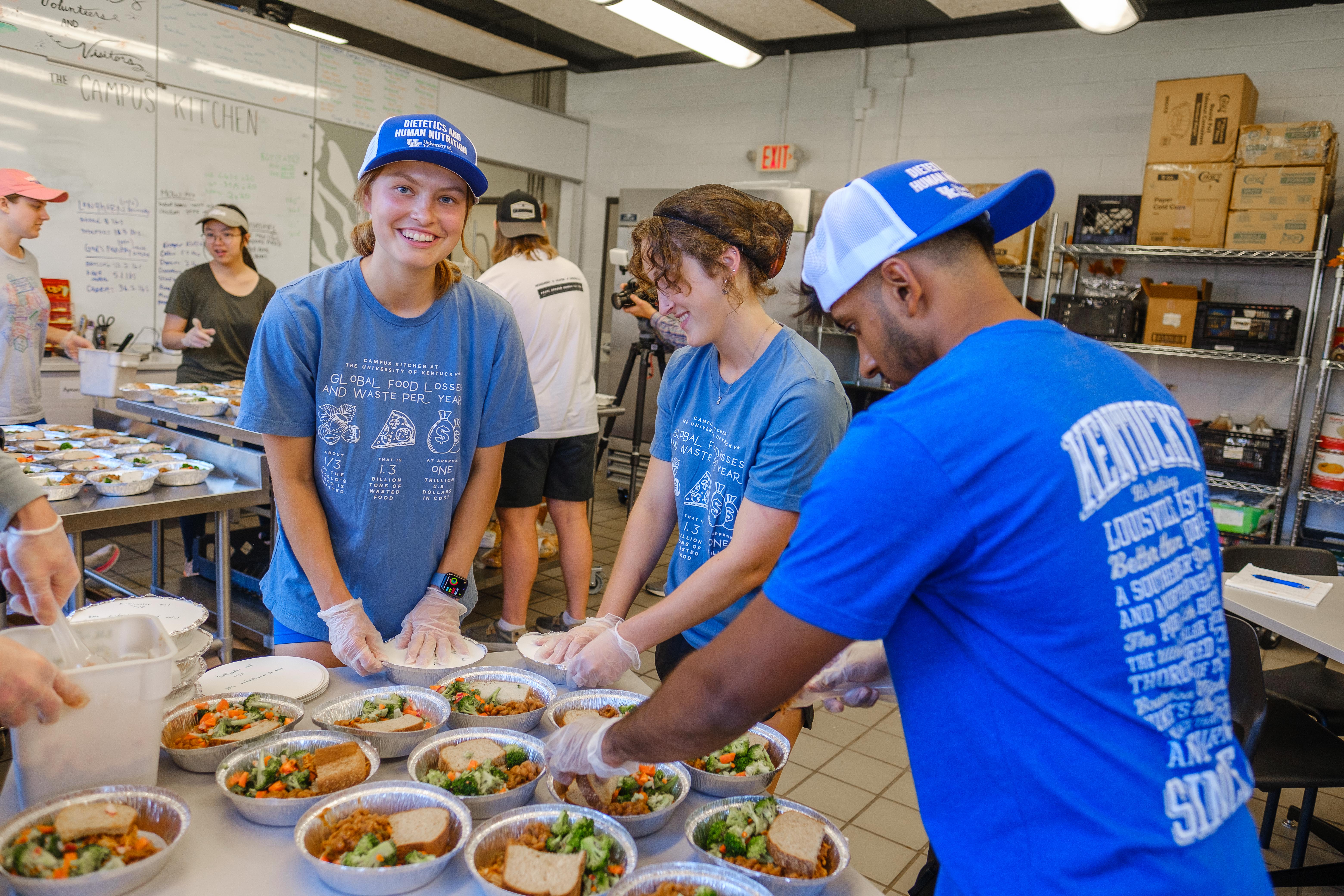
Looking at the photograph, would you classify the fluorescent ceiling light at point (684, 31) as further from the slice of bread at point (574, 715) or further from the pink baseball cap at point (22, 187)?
the slice of bread at point (574, 715)

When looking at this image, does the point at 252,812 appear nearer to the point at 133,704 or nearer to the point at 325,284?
the point at 133,704

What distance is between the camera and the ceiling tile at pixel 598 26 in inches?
221

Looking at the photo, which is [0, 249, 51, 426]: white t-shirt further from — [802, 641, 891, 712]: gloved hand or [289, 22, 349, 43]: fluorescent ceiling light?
[802, 641, 891, 712]: gloved hand

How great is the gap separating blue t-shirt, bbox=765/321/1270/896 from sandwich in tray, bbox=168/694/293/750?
2.90 ft

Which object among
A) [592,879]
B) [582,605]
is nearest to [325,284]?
[592,879]

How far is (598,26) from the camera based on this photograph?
19.6ft

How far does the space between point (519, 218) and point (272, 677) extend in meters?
2.48

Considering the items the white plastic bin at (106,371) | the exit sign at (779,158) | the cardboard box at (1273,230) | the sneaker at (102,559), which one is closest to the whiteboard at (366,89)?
the exit sign at (779,158)

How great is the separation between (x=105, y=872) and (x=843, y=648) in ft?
2.66

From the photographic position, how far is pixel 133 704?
1.06 meters

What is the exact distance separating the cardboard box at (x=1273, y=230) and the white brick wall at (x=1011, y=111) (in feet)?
1.82

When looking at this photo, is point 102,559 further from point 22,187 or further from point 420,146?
point 420,146

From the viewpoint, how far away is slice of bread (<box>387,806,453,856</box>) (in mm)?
1039

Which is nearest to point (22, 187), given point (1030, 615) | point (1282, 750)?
point (1030, 615)
